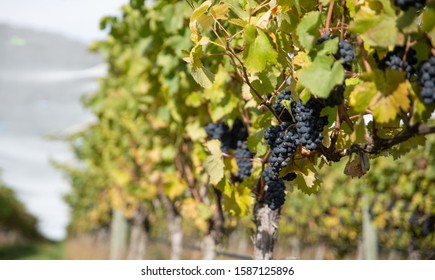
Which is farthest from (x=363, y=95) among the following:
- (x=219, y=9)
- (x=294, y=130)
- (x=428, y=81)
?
(x=219, y=9)

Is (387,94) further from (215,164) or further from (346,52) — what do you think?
(215,164)

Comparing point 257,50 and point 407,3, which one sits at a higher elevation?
point 257,50

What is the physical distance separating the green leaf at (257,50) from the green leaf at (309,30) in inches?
10.8

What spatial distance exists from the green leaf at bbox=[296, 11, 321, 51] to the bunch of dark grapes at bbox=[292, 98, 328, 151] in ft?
0.83

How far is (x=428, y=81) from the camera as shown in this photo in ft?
4.50

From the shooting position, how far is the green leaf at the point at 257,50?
178cm

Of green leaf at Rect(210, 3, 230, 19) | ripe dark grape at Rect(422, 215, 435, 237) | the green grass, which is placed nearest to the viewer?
green leaf at Rect(210, 3, 230, 19)

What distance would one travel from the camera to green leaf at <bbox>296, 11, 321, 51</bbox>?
1.50 metres

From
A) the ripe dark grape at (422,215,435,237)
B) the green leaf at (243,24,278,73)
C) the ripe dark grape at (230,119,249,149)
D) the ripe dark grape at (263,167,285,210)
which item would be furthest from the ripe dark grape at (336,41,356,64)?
the ripe dark grape at (422,215,435,237)

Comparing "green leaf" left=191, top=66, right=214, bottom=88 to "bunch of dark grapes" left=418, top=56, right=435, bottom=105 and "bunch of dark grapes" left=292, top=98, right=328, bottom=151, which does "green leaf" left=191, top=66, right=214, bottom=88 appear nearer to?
"bunch of dark grapes" left=292, top=98, right=328, bottom=151

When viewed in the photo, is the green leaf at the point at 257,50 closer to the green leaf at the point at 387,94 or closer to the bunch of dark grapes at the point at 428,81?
the green leaf at the point at 387,94

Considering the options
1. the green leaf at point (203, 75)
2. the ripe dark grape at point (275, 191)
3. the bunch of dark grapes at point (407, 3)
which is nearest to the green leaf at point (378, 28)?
the bunch of dark grapes at point (407, 3)

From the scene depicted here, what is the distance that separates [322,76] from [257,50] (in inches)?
16.1
